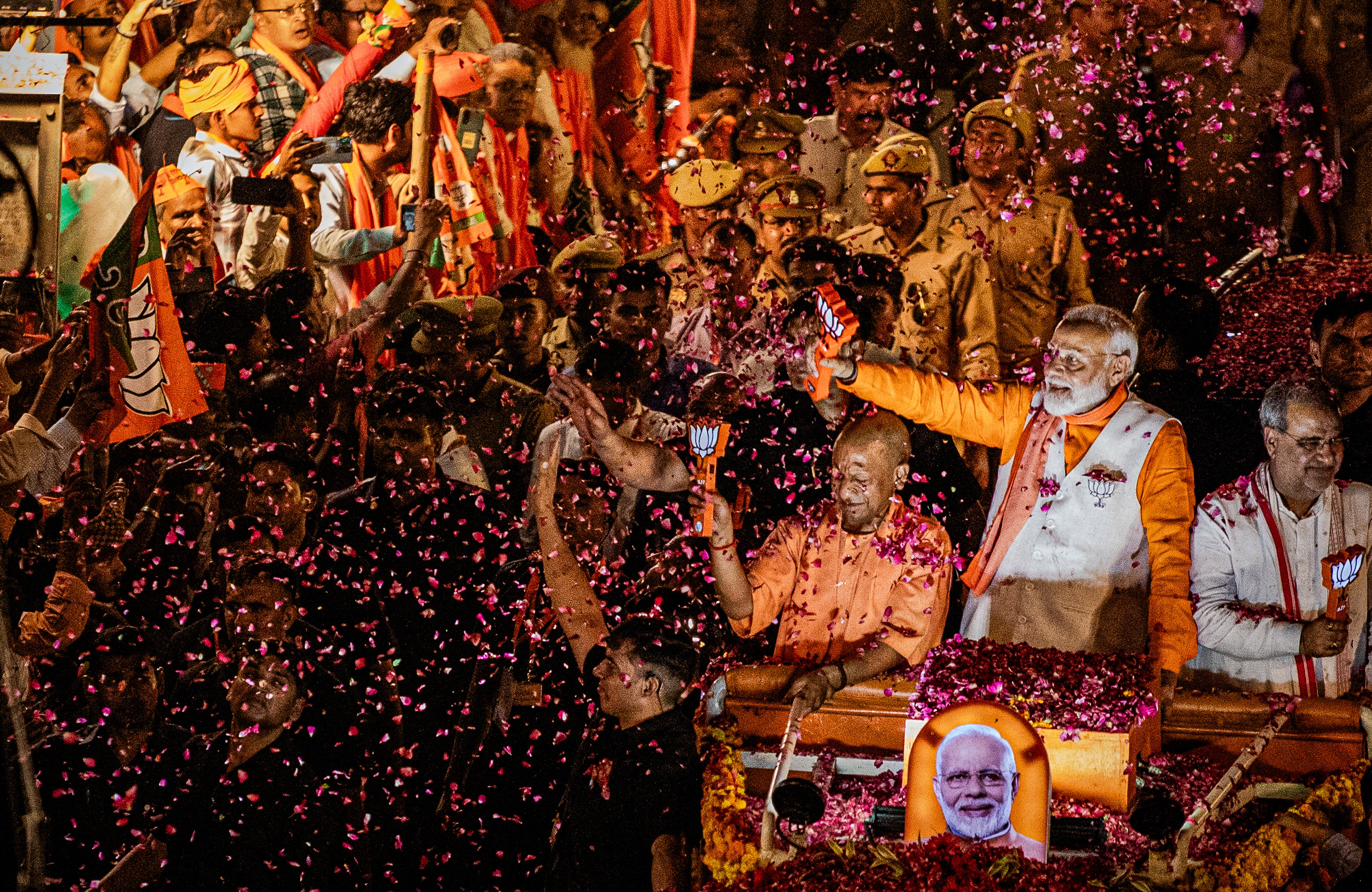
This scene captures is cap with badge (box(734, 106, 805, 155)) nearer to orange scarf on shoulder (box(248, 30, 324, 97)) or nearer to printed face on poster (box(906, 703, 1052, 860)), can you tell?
orange scarf on shoulder (box(248, 30, 324, 97))

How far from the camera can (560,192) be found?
20.7 feet

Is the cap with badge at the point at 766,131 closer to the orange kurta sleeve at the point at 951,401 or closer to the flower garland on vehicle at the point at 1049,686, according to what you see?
the orange kurta sleeve at the point at 951,401

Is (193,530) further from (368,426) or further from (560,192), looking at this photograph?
(560,192)

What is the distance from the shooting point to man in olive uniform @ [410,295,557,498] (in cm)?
616

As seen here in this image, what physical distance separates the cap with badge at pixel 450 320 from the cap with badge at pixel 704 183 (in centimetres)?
93

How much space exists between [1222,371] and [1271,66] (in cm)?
132

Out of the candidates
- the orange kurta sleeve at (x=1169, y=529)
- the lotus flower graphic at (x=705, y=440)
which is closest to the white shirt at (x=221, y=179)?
the lotus flower graphic at (x=705, y=440)

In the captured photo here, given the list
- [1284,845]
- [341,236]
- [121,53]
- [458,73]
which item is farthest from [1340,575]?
[121,53]

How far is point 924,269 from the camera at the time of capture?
5938 mm

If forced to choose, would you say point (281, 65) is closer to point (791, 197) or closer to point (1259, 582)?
point (791, 197)

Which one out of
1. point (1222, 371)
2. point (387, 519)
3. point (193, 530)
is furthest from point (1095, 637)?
point (193, 530)

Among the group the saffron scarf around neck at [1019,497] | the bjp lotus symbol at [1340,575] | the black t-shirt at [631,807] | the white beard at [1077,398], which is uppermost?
the white beard at [1077,398]

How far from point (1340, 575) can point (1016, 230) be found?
1843 mm

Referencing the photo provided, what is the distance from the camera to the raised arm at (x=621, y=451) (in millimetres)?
5914
